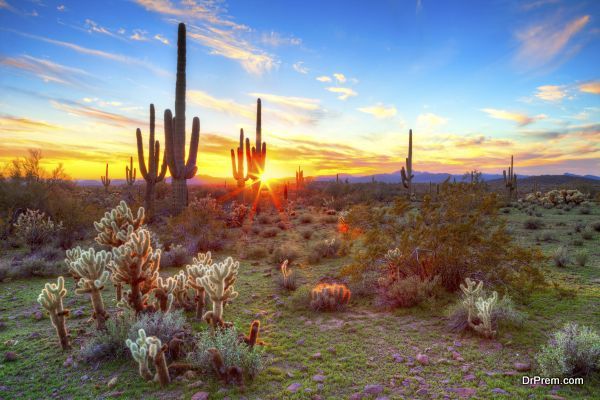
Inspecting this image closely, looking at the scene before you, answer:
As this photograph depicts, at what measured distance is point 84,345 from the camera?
5117 millimetres

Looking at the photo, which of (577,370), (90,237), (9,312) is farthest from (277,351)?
(90,237)

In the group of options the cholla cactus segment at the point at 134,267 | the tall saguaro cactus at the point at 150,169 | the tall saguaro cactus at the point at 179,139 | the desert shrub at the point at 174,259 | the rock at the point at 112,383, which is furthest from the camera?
the tall saguaro cactus at the point at 150,169

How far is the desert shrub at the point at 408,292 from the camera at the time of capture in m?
6.70

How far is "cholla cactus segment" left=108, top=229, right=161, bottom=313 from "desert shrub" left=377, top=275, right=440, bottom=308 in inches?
168

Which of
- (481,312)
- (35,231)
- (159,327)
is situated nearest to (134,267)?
(159,327)

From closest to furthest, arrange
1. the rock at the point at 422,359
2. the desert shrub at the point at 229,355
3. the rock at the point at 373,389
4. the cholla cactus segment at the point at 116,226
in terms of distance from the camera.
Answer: the rock at the point at 373,389
the desert shrub at the point at 229,355
the rock at the point at 422,359
the cholla cactus segment at the point at 116,226

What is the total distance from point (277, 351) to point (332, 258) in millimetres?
6558

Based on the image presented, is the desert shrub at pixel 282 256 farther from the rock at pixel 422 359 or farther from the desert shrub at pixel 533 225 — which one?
the desert shrub at pixel 533 225

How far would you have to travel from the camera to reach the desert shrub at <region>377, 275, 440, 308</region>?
6699 millimetres

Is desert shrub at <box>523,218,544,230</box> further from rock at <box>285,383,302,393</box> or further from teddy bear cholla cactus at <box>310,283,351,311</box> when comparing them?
rock at <box>285,383,302,393</box>

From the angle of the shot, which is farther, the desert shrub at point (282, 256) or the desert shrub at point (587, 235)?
the desert shrub at point (587, 235)

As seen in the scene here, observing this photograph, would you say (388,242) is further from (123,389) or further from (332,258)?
(123,389)

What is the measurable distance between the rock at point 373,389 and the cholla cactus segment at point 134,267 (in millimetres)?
3469

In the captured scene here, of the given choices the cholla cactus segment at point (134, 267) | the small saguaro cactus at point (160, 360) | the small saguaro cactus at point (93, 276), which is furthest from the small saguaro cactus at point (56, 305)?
the small saguaro cactus at point (160, 360)
